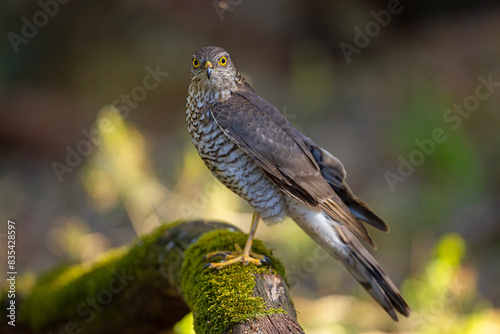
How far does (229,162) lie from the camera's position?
295 cm

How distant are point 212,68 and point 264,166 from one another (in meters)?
0.61

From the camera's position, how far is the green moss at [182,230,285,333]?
7.75 feet

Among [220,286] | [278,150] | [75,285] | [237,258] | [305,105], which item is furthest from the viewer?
[305,105]

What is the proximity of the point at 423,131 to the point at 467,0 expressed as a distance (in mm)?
2534

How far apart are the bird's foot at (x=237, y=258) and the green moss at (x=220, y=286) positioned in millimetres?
30

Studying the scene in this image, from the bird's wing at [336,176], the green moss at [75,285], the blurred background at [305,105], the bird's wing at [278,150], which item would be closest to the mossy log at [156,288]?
the green moss at [75,285]

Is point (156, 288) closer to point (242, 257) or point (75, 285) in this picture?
point (75, 285)

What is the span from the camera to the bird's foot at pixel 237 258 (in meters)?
2.80

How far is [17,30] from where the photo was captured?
6.72 m

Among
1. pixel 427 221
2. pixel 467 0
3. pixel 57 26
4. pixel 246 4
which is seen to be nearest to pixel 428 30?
pixel 467 0

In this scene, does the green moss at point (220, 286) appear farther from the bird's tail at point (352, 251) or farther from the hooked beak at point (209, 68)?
the hooked beak at point (209, 68)

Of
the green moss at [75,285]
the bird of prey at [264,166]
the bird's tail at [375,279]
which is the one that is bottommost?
the green moss at [75,285]

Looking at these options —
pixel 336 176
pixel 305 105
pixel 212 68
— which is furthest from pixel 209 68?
pixel 305 105

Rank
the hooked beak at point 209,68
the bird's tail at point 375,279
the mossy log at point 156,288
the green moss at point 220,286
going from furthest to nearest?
the bird's tail at point 375,279 < the hooked beak at point 209,68 < the mossy log at point 156,288 < the green moss at point 220,286
